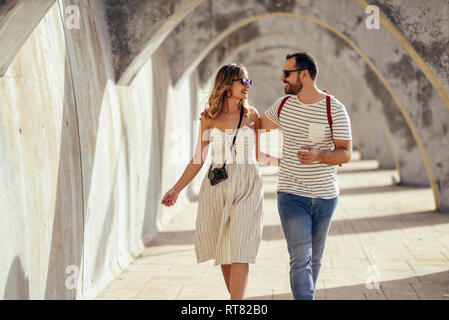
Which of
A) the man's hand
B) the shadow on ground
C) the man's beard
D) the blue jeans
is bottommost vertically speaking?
the shadow on ground

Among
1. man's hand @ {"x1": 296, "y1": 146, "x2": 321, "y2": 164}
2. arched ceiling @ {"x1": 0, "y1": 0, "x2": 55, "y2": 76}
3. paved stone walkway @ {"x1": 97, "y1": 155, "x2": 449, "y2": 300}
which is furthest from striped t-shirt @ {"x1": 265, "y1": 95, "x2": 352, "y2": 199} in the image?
paved stone walkway @ {"x1": 97, "y1": 155, "x2": 449, "y2": 300}

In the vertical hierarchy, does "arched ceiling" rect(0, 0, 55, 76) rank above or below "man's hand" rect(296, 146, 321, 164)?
above

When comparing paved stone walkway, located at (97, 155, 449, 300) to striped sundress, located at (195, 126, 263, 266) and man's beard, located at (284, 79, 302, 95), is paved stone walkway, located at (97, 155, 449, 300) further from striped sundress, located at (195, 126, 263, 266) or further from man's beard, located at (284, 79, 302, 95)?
man's beard, located at (284, 79, 302, 95)

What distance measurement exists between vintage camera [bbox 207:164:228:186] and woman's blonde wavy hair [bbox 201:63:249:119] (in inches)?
14.1

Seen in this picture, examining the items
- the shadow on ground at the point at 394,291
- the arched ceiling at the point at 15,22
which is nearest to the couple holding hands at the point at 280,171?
the arched ceiling at the point at 15,22

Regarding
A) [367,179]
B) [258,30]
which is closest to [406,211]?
[367,179]

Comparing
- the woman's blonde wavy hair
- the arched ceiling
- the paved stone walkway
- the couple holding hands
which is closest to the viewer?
the arched ceiling

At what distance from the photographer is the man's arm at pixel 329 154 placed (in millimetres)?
4047

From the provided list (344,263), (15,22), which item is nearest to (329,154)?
(15,22)

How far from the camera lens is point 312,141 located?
4.20 m

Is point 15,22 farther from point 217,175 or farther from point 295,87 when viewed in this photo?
point 295,87

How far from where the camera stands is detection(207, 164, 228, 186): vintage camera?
14.2ft

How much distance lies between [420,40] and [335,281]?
8.94 feet

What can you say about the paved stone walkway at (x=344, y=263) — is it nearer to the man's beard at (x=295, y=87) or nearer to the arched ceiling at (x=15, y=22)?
the man's beard at (x=295, y=87)
